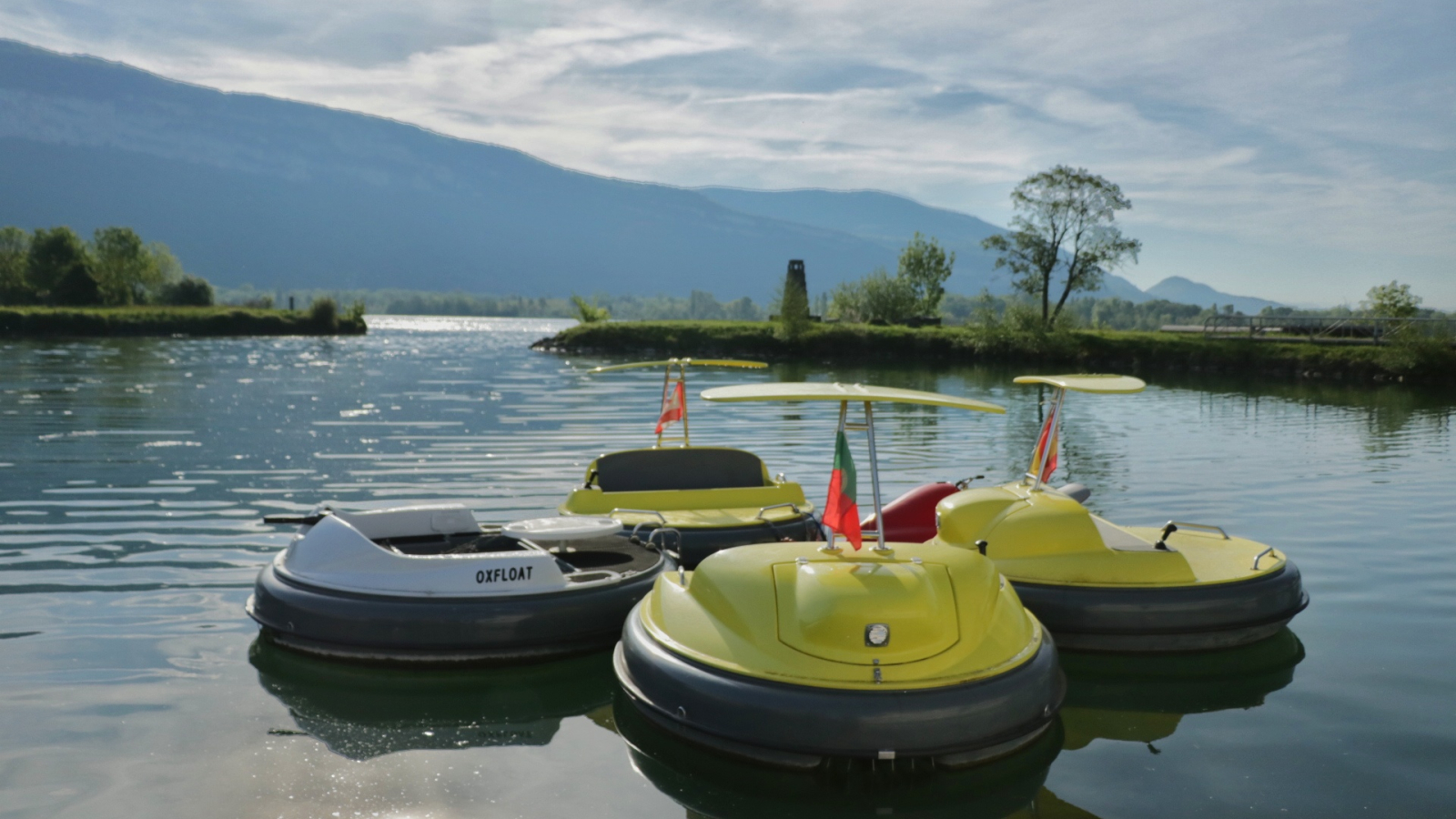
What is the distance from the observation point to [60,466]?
52.8ft

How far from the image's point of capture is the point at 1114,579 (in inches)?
306

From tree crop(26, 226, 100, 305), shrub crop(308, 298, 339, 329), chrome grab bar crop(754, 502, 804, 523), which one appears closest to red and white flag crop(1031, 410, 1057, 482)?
chrome grab bar crop(754, 502, 804, 523)

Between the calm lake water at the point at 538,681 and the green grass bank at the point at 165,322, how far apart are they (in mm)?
65377

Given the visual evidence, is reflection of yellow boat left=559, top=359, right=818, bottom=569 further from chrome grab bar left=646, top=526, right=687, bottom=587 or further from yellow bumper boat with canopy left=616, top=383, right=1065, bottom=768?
yellow bumper boat with canopy left=616, top=383, right=1065, bottom=768

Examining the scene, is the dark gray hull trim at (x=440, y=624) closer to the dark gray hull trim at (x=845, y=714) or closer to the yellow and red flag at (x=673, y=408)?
the dark gray hull trim at (x=845, y=714)

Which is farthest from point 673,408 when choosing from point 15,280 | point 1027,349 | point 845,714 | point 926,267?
point 15,280

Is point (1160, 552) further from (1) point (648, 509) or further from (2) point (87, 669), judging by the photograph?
(2) point (87, 669)

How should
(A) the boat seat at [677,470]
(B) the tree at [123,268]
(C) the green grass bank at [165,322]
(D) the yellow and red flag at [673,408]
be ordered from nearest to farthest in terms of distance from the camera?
(A) the boat seat at [677,470] < (D) the yellow and red flag at [673,408] < (C) the green grass bank at [165,322] < (B) the tree at [123,268]

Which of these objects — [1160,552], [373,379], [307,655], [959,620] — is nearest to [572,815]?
[959,620]

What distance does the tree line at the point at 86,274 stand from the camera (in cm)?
8812

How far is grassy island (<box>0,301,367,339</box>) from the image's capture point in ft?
242

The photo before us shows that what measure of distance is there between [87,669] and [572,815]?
445 cm

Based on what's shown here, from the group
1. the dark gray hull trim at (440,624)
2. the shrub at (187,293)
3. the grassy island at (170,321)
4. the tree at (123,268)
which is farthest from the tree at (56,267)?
the dark gray hull trim at (440,624)

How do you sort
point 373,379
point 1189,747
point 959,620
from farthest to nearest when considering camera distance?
point 373,379 → point 1189,747 → point 959,620
